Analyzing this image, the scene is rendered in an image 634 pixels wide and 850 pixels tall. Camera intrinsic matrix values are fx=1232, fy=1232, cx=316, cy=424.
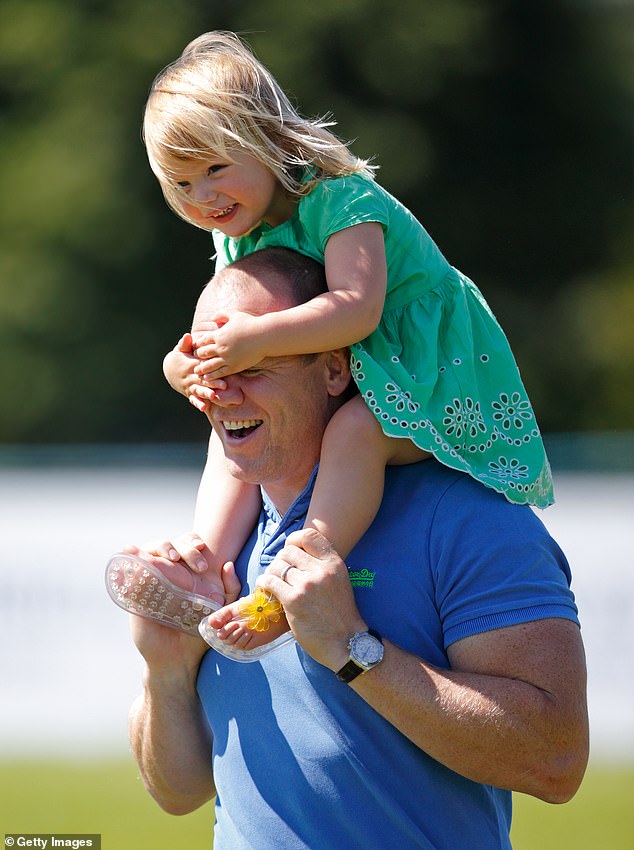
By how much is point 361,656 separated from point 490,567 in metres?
0.28

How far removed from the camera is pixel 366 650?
2041 millimetres

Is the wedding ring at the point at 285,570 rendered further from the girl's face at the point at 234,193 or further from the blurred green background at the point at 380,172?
the blurred green background at the point at 380,172

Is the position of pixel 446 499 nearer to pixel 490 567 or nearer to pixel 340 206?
pixel 490 567

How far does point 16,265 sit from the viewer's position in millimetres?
16281

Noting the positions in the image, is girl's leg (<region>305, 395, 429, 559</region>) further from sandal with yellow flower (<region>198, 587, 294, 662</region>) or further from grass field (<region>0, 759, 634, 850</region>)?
grass field (<region>0, 759, 634, 850</region>)

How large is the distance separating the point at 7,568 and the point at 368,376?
4409 millimetres

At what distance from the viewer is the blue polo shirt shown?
2.12 metres

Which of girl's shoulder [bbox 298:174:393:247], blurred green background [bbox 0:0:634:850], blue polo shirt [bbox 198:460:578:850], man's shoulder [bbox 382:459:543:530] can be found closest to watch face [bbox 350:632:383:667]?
blue polo shirt [bbox 198:460:578:850]

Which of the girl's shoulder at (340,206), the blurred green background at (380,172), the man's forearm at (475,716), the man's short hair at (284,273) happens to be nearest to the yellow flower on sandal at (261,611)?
the man's forearm at (475,716)

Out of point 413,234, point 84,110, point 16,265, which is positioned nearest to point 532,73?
point 84,110

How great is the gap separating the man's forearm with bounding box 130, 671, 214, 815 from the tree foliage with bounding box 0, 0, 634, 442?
13.0m

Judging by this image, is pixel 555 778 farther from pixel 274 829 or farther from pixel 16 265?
pixel 16 265

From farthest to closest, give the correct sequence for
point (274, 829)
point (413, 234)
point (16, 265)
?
point (16, 265)
point (413, 234)
point (274, 829)

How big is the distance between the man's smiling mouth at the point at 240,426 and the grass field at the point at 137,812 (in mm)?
3339
